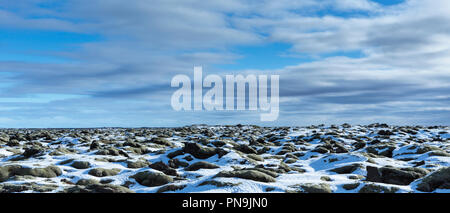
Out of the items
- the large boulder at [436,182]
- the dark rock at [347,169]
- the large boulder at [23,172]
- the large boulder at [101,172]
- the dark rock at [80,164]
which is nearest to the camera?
the large boulder at [436,182]

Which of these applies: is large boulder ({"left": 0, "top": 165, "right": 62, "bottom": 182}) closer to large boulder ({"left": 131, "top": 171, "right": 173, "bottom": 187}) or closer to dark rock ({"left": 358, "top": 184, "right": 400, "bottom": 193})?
large boulder ({"left": 131, "top": 171, "right": 173, "bottom": 187})

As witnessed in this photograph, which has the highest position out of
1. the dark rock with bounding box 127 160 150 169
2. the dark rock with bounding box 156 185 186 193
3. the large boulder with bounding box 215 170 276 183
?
the large boulder with bounding box 215 170 276 183

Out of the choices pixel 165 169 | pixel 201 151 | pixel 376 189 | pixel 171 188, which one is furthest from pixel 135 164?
pixel 376 189

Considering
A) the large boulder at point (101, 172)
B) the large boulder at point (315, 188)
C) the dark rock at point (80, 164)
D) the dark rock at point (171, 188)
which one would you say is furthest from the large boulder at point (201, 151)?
the large boulder at point (315, 188)

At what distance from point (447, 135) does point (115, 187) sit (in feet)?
132

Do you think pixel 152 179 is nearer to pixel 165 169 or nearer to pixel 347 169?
pixel 165 169

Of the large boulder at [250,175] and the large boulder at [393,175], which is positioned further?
the large boulder at [393,175]

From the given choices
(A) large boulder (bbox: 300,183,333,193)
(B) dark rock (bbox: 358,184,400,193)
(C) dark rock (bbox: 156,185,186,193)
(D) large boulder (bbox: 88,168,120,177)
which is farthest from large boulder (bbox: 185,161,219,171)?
(B) dark rock (bbox: 358,184,400,193)

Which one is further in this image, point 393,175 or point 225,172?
point 393,175

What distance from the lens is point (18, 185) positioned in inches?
464

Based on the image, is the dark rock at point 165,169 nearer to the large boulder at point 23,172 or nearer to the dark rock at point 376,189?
the large boulder at point 23,172

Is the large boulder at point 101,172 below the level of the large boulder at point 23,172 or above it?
below
